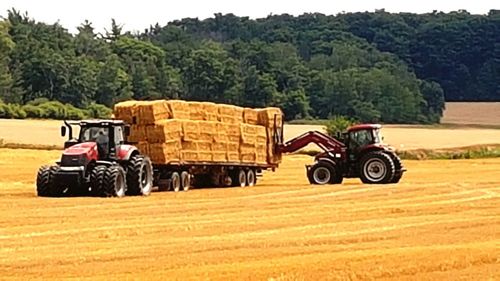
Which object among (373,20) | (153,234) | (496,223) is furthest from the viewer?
(373,20)

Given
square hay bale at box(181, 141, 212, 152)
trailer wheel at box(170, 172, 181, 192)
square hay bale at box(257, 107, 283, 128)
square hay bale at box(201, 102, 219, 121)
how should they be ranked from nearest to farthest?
trailer wheel at box(170, 172, 181, 192)
square hay bale at box(181, 141, 212, 152)
square hay bale at box(201, 102, 219, 121)
square hay bale at box(257, 107, 283, 128)

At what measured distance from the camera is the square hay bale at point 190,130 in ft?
104

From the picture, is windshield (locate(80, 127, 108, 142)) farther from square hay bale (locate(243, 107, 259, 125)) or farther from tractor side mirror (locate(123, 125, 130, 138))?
square hay bale (locate(243, 107, 259, 125))

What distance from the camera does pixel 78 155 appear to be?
89.6 feet

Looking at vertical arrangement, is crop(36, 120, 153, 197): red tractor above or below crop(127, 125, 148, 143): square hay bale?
below

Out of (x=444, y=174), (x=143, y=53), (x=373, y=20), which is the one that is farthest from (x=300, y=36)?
(x=444, y=174)

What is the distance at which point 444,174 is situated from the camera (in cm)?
4275

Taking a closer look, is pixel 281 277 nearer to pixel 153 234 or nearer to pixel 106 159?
pixel 153 234

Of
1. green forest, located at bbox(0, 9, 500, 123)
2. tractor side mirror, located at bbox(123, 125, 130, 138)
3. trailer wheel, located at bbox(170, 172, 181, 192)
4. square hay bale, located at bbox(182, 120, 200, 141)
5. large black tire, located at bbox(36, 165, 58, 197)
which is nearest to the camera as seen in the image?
large black tire, located at bbox(36, 165, 58, 197)

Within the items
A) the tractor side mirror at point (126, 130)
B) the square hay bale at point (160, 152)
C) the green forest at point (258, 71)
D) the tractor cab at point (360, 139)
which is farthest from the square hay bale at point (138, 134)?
the green forest at point (258, 71)

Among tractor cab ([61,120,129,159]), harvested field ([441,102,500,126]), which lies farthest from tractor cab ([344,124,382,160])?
harvested field ([441,102,500,126])

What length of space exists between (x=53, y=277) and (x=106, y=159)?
1483cm

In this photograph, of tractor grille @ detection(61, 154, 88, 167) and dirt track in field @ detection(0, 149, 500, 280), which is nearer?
dirt track in field @ detection(0, 149, 500, 280)

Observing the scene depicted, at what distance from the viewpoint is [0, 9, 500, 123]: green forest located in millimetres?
101625
